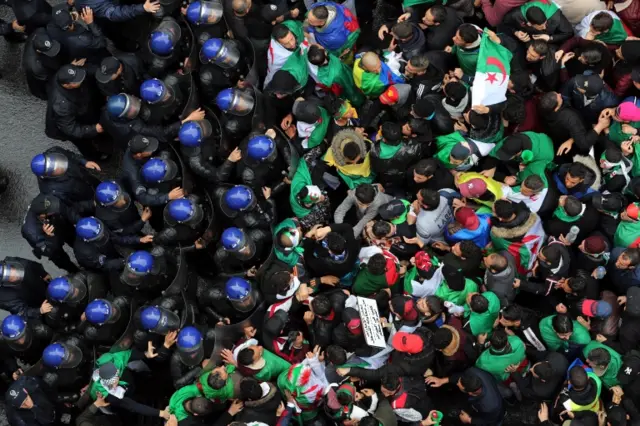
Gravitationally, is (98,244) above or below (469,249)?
below

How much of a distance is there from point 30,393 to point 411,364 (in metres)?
4.19

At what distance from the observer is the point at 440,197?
931cm

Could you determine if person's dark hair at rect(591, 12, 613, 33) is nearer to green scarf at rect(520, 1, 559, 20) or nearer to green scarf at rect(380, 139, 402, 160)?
green scarf at rect(520, 1, 559, 20)

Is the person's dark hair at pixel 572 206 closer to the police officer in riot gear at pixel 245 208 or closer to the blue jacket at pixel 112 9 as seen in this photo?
the police officer in riot gear at pixel 245 208

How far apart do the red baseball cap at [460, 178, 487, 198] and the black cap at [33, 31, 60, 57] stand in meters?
5.54

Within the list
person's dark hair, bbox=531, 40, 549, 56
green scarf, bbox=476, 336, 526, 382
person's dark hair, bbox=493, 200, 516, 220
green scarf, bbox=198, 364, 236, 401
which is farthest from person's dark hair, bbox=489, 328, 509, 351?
person's dark hair, bbox=531, 40, 549, 56

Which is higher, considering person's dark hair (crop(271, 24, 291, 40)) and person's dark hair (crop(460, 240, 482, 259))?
person's dark hair (crop(271, 24, 291, 40))

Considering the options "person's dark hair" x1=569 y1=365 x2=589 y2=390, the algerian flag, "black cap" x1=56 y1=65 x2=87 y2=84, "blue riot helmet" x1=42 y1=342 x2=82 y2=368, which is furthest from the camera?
"black cap" x1=56 y1=65 x2=87 y2=84

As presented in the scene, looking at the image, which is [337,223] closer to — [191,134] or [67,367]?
[191,134]

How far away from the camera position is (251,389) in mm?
8281

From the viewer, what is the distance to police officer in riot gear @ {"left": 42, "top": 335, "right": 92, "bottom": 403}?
8.92 metres

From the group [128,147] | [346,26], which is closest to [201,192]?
[128,147]

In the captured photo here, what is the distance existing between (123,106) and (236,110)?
4.58 feet

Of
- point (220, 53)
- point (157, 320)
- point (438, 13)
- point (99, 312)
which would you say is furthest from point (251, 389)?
point (438, 13)
